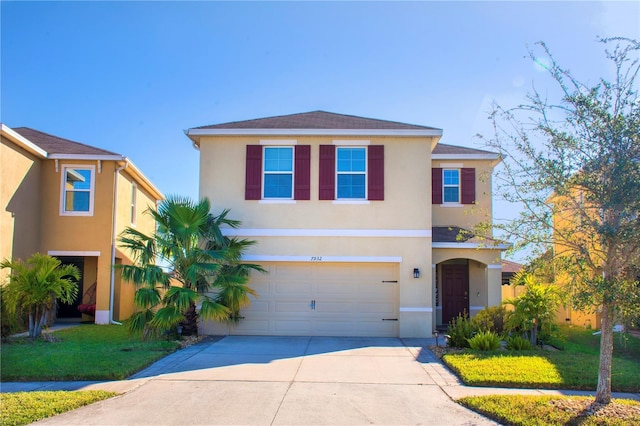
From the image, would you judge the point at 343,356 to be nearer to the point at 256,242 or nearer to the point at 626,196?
the point at 256,242

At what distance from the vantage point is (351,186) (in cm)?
1544

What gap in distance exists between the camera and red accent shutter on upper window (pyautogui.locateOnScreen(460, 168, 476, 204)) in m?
17.9

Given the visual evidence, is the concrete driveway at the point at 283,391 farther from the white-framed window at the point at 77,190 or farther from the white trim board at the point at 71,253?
the white-framed window at the point at 77,190

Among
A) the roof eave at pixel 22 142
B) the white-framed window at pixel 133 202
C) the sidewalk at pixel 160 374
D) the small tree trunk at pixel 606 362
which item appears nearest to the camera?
the small tree trunk at pixel 606 362

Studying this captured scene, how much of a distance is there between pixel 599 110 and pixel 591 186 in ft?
3.48

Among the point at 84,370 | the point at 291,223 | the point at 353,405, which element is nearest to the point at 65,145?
the point at 291,223

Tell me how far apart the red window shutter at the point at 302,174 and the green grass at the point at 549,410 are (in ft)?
27.6

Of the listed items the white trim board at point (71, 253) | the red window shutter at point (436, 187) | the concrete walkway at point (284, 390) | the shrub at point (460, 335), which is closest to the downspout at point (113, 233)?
the white trim board at point (71, 253)

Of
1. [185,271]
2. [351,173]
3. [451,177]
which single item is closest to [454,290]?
[451,177]

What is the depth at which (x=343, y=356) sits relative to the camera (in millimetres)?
11766

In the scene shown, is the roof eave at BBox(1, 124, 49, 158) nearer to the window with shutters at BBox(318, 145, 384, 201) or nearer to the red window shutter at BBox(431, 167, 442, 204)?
the window with shutters at BBox(318, 145, 384, 201)

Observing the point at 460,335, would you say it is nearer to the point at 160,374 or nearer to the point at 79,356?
the point at 160,374

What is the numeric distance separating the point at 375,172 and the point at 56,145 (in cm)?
1110

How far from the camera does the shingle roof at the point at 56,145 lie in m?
17.7
